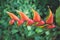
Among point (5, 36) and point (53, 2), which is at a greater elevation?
point (53, 2)

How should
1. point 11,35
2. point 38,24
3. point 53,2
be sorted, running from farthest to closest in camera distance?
point 53,2
point 11,35
point 38,24

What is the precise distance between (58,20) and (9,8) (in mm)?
1430

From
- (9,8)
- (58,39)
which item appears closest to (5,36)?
(9,8)

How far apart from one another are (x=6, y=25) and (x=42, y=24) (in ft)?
4.72

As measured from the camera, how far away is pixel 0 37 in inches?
92.0

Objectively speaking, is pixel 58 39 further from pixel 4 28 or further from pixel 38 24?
pixel 38 24

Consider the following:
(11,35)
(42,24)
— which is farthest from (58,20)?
(11,35)

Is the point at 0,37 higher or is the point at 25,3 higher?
the point at 25,3

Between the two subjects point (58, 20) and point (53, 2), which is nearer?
point (58, 20)

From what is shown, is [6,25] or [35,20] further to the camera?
[6,25]

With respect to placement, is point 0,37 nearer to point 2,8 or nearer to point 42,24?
point 2,8

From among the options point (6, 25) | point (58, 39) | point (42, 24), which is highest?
point (42, 24)

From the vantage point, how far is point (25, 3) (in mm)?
2320

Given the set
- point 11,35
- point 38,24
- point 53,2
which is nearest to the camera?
point 38,24
